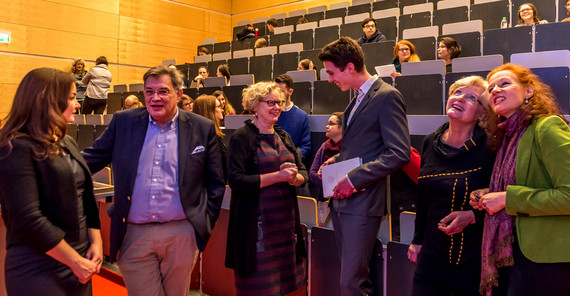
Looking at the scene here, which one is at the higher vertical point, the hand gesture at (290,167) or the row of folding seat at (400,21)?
the row of folding seat at (400,21)

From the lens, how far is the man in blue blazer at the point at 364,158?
5.04 feet

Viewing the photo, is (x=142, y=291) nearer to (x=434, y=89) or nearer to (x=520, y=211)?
(x=520, y=211)

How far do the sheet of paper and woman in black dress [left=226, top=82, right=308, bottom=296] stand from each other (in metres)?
0.16

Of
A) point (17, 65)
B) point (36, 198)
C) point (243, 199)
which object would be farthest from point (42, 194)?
point (17, 65)

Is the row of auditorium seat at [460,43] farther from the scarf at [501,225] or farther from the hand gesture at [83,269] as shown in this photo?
the hand gesture at [83,269]

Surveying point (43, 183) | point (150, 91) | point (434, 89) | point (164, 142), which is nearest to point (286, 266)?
point (164, 142)

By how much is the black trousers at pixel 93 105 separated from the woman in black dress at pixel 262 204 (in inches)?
190

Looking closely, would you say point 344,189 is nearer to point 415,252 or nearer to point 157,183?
point 415,252

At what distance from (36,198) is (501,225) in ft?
4.16

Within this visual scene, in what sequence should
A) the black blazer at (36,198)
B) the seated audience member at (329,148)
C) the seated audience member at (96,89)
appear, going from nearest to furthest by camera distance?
1. the black blazer at (36,198)
2. the seated audience member at (329,148)
3. the seated audience member at (96,89)

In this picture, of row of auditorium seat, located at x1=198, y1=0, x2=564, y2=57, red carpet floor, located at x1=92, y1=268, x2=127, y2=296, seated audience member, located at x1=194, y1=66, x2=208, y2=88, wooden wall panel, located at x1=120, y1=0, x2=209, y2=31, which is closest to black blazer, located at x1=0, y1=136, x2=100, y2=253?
red carpet floor, located at x1=92, y1=268, x2=127, y2=296

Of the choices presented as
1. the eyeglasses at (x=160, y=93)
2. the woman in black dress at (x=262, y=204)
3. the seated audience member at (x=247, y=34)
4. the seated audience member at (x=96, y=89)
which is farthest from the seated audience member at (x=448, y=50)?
the seated audience member at (x=96, y=89)

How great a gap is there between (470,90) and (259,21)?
7.80 m

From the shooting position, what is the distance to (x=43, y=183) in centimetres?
120
